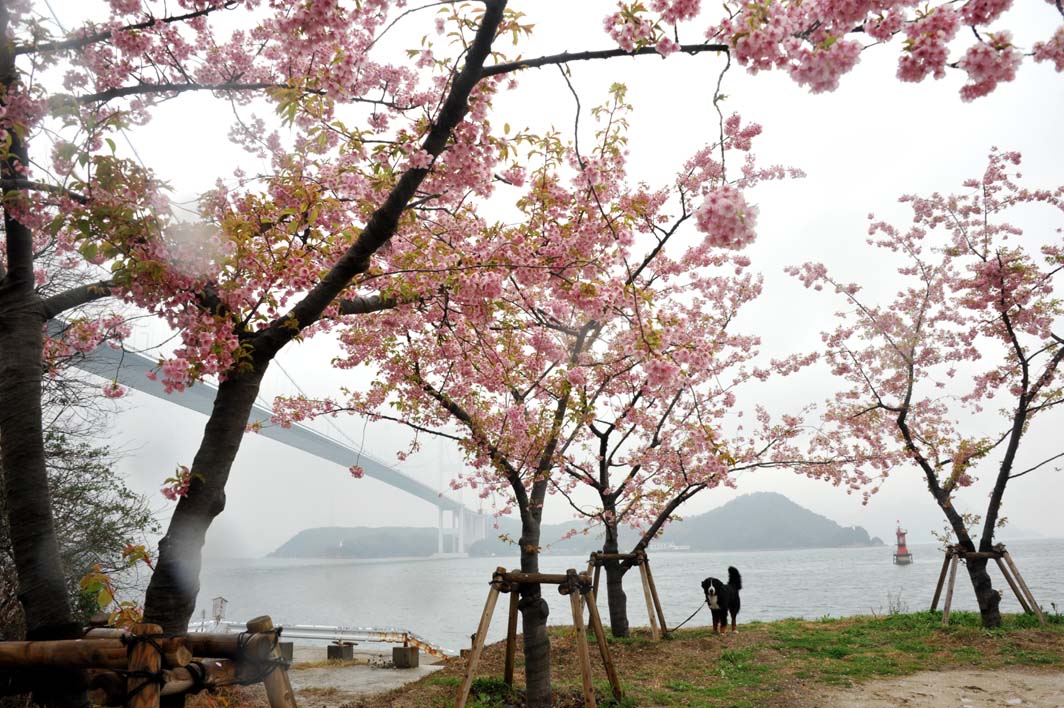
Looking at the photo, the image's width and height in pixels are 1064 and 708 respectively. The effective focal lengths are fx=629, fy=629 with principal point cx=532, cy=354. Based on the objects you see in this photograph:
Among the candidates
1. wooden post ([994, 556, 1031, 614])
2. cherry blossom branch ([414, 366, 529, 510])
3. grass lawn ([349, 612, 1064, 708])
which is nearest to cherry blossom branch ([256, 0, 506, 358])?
cherry blossom branch ([414, 366, 529, 510])

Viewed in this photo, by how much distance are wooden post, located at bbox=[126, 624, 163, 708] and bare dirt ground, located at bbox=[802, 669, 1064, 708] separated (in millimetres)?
6653

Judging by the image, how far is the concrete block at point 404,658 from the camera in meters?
11.4

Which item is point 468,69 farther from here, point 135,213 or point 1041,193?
point 1041,193

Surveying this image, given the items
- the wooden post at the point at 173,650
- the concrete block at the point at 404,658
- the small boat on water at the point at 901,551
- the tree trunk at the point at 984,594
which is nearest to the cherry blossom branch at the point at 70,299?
the wooden post at the point at 173,650

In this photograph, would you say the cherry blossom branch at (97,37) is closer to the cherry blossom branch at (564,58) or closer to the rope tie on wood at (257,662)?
the cherry blossom branch at (564,58)

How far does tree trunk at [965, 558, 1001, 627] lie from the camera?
10516 mm

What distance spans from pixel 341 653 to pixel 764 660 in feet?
26.3

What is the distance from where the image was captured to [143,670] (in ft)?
9.38

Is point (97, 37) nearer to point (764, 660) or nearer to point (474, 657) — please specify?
point (474, 657)

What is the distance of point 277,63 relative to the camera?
19.1 feet

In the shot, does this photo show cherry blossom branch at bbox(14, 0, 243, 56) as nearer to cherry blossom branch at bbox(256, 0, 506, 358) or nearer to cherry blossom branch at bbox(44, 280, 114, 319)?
cherry blossom branch at bbox(44, 280, 114, 319)

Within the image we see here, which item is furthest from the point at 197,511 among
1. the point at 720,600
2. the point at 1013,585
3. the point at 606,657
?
the point at 1013,585

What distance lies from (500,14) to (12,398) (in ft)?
14.0

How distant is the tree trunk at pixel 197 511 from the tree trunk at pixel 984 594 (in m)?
11.5
